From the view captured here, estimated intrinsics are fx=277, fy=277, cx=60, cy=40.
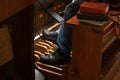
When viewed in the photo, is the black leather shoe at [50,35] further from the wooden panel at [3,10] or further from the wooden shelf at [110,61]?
the wooden panel at [3,10]

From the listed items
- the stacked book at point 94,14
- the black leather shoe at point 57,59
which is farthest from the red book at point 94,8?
the black leather shoe at point 57,59

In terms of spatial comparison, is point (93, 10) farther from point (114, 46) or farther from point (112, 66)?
point (114, 46)

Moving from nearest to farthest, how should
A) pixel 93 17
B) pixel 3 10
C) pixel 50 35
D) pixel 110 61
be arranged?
pixel 3 10 → pixel 93 17 → pixel 110 61 → pixel 50 35

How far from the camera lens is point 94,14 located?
159 cm

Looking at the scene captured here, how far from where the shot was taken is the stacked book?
62.0 inches

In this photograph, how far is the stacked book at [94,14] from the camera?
1.57 metres

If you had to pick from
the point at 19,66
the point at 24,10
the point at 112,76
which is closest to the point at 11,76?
the point at 19,66

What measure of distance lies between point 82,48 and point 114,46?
1.95 feet

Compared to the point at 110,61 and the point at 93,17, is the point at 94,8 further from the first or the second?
the point at 110,61

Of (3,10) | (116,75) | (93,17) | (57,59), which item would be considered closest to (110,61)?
(116,75)

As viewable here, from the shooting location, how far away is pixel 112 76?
2062mm

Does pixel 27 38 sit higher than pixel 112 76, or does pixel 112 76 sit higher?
pixel 27 38

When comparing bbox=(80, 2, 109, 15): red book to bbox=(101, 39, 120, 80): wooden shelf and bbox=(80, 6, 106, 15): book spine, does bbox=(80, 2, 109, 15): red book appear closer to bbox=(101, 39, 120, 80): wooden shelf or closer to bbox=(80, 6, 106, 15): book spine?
bbox=(80, 6, 106, 15): book spine

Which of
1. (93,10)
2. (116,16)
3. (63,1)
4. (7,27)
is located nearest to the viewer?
(7,27)
